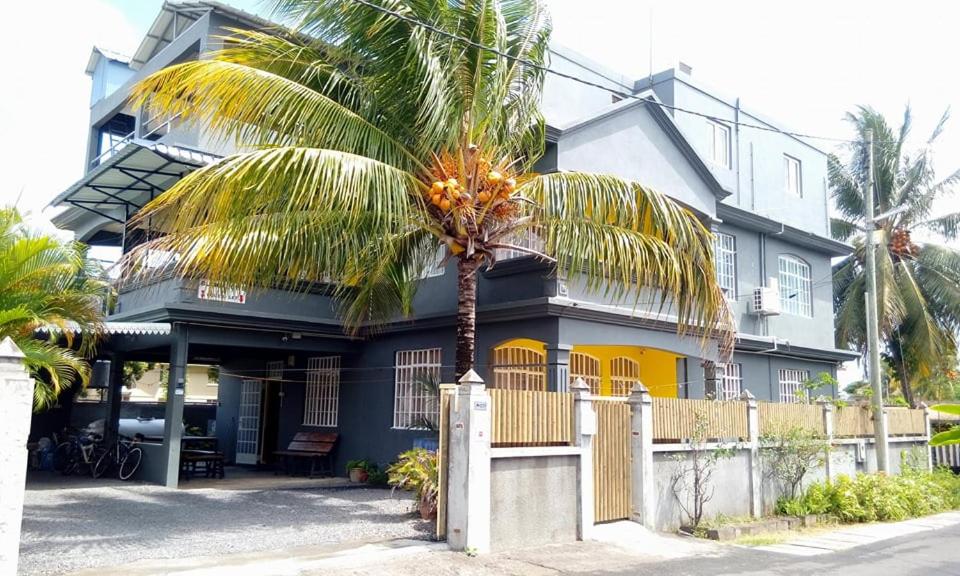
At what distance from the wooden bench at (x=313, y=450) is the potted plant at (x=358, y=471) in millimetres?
1122

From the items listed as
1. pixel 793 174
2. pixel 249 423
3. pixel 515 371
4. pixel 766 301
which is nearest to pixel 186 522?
pixel 515 371

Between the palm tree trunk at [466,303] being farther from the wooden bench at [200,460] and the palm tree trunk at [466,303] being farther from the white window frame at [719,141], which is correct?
the white window frame at [719,141]

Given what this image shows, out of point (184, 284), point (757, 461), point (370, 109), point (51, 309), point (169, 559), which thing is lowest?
point (169, 559)

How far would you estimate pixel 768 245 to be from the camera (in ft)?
67.3

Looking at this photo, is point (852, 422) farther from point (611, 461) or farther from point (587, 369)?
point (611, 461)

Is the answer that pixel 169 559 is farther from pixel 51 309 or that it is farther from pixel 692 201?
pixel 692 201

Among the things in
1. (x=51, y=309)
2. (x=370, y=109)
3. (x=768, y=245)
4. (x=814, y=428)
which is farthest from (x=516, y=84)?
(x=768, y=245)

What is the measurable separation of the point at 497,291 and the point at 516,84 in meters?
4.29

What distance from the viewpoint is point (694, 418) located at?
1204 cm

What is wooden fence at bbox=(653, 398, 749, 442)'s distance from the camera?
11.6 meters

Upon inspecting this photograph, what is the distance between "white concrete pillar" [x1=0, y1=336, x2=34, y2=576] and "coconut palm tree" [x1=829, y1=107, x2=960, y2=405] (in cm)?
2338

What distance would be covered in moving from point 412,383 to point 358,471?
6.87 feet

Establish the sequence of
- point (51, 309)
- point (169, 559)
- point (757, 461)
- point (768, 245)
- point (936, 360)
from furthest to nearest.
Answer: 1. point (936, 360)
2. point (768, 245)
3. point (757, 461)
4. point (51, 309)
5. point (169, 559)

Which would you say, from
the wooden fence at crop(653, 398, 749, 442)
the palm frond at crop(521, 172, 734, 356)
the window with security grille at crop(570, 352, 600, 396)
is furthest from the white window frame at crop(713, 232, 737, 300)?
the palm frond at crop(521, 172, 734, 356)
